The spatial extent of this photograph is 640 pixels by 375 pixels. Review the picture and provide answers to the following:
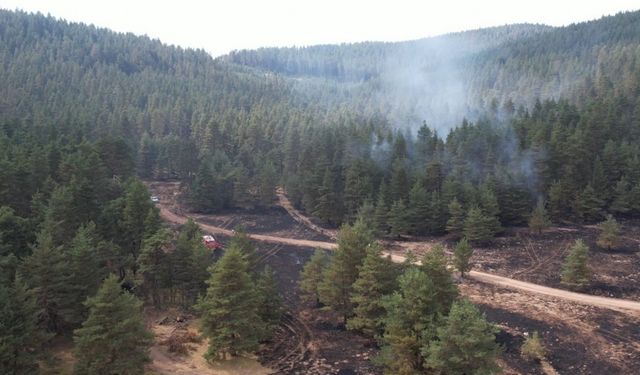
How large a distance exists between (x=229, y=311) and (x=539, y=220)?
46650 millimetres

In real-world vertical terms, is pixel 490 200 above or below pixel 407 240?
above

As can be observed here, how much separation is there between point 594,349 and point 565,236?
29.7 metres

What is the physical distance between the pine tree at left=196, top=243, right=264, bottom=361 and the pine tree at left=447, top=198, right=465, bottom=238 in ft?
128

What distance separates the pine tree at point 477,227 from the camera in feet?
200

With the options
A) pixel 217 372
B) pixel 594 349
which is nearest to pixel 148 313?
pixel 217 372

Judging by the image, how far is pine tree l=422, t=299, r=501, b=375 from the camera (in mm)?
25625

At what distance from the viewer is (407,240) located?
67062 millimetres

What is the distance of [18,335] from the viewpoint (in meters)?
23.4

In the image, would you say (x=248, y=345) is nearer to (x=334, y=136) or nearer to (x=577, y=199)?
(x=577, y=199)

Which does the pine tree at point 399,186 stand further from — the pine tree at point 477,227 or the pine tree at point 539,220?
the pine tree at point 539,220

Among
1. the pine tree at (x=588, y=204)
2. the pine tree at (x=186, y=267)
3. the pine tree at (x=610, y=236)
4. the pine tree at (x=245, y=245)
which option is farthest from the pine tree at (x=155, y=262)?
the pine tree at (x=588, y=204)

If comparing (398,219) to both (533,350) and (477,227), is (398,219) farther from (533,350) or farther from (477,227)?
(533,350)

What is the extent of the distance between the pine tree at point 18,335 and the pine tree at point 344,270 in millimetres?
19815

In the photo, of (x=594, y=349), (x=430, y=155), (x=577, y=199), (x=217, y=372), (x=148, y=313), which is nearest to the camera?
(x=217, y=372)
